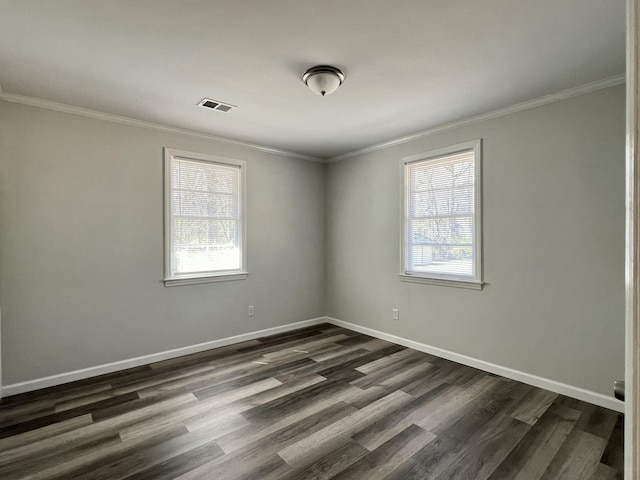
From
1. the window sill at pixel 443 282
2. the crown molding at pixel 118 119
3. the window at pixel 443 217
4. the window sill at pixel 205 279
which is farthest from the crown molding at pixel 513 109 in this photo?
the window sill at pixel 205 279

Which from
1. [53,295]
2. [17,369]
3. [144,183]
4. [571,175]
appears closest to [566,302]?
[571,175]

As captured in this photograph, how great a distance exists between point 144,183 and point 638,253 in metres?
3.93

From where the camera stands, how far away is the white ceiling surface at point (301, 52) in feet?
5.88

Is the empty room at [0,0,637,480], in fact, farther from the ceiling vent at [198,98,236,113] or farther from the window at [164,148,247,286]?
the ceiling vent at [198,98,236,113]

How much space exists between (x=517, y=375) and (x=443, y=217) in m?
1.76

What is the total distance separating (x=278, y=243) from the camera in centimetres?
465

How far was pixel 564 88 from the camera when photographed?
8.86 ft

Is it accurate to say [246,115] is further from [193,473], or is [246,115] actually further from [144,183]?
[193,473]

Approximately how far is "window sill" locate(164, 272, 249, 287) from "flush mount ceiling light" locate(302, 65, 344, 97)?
2.56 metres

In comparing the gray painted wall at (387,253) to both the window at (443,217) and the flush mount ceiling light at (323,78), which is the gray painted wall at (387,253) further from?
the flush mount ceiling light at (323,78)

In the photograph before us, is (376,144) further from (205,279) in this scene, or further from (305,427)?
(305,427)

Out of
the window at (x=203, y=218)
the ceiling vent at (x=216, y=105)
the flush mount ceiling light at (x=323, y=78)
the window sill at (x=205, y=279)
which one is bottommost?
the window sill at (x=205, y=279)

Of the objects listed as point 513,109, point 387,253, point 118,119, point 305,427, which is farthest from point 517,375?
point 118,119

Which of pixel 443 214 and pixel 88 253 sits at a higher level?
pixel 443 214
